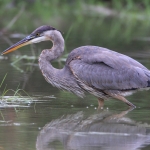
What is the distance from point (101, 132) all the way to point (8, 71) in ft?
15.0

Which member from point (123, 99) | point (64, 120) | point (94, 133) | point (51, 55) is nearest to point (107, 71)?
point (123, 99)

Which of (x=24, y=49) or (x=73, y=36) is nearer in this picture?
(x=24, y=49)

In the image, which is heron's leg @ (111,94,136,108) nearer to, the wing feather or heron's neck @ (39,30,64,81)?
the wing feather

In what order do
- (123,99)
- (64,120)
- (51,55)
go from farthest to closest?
1. (51,55)
2. (123,99)
3. (64,120)

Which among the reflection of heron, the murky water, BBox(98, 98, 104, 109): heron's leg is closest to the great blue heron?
BBox(98, 98, 104, 109): heron's leg

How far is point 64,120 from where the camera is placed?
7.52m

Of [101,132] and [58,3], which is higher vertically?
[58,3]

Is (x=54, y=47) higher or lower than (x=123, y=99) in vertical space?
higher

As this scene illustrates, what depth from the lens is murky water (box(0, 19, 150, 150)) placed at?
634 cm

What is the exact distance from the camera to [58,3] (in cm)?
2642

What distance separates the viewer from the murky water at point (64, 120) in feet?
20.8

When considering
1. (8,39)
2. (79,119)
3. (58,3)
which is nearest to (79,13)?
(58,3)

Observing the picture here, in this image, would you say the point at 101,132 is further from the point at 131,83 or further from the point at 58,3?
the point at 58,3

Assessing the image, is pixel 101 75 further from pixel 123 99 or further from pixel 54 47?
pixel 54 47
